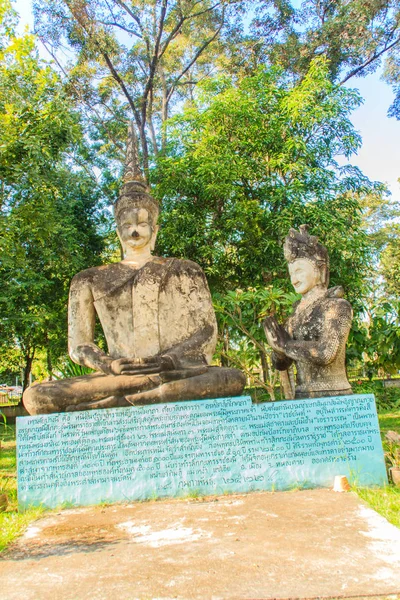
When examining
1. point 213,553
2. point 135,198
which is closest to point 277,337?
point 135,198

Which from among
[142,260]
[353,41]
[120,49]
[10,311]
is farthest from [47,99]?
[353,41]

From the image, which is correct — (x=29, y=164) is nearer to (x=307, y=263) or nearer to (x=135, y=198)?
(x=135, y=198)

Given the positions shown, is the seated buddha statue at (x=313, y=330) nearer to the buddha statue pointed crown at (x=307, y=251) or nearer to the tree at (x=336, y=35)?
the buddha statue pointed crown at (x=307, y=251)

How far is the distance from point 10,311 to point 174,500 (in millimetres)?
8777

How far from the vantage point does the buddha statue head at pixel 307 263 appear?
4938 mm

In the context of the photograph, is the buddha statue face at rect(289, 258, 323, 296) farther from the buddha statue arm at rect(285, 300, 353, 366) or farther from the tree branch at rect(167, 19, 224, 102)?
the tree branch at rect(167, 19, 224, 102)

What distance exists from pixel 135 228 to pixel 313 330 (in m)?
2.08

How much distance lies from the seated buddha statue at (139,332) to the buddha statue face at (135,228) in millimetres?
10

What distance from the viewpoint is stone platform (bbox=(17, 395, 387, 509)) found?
398cm

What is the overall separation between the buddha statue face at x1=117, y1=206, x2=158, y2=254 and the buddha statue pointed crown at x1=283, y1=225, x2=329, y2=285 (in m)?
1.45

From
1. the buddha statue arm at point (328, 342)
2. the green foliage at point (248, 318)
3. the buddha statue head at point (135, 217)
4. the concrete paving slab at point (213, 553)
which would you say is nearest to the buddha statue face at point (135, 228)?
the buddha statue head at point (135, 217)

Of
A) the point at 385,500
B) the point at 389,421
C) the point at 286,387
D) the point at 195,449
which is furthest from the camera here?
the point at 389,421

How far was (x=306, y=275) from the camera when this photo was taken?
4938 millimetres

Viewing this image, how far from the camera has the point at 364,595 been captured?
2.08m
